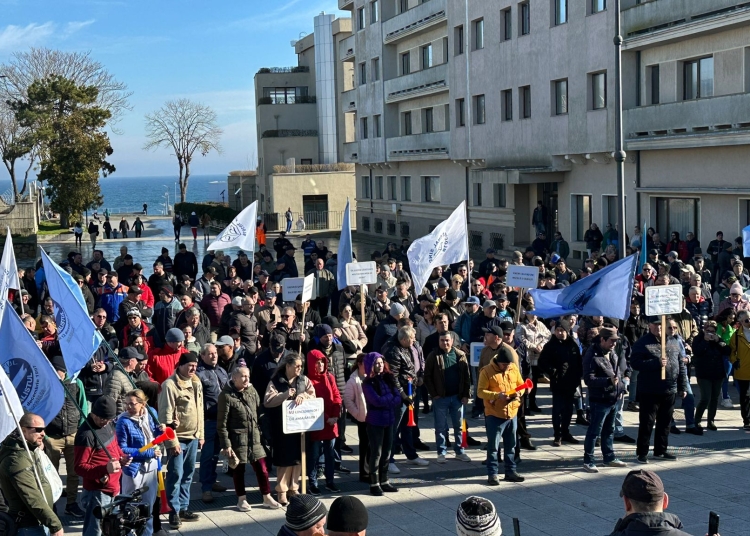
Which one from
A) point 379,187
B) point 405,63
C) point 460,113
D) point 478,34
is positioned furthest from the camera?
point 379,187

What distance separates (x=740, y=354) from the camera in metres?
14.3

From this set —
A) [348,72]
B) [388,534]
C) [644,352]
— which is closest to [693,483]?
[644,352]

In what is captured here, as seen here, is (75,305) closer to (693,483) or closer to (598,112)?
(693,483)

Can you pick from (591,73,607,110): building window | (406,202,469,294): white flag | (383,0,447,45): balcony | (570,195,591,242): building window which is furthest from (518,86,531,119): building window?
(406,202,469,294): white flag

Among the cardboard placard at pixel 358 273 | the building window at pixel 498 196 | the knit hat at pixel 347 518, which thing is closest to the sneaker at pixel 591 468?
the cardboard placard at pixel 358 273

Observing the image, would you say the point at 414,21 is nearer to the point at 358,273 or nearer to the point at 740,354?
the point at 358,273

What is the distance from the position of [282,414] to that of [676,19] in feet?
70.7

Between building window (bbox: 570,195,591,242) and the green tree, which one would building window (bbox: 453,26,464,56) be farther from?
the green tree

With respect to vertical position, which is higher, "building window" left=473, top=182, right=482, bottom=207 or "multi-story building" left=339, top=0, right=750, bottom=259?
"multi-story building" left=339, top=0, right=750, bottom=259

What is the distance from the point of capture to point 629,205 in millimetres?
31875

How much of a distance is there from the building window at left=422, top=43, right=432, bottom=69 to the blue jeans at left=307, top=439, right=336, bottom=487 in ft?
124

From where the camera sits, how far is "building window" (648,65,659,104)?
1196 inches

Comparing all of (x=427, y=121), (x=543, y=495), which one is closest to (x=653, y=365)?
(x=543, y=495)

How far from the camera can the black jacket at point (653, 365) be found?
12.4 m
